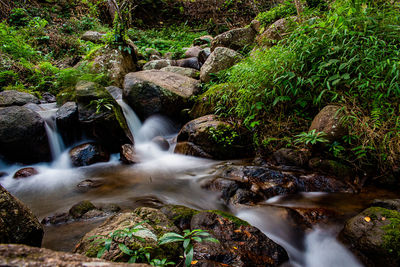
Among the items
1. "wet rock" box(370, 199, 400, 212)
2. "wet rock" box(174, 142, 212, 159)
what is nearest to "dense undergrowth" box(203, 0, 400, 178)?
"wet rock" box(370, 199, 400, 212)

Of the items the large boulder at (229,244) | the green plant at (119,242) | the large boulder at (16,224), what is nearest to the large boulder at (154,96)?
the large boulder at (229,244)

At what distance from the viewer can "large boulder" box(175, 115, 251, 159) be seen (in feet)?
13.9

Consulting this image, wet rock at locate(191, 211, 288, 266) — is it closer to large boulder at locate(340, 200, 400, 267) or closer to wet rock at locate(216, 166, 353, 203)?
large boulder at locate(340, 200, 400, 267)

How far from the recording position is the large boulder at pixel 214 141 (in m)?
4.24

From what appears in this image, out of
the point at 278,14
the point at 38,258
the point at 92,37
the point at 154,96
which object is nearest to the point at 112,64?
the point at 154,96

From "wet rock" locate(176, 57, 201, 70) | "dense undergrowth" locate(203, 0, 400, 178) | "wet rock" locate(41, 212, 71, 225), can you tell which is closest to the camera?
"wet rock" locate(41, 212, 71, 225)

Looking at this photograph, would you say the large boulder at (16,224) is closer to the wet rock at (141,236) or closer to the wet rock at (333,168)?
the wet rock at (141,236)

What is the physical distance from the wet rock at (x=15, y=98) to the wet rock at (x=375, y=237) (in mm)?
6955

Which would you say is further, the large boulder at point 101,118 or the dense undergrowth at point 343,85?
the large boulder at point 101,118

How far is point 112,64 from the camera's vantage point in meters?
7.55

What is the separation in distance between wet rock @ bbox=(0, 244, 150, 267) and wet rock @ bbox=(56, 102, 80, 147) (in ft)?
15.5

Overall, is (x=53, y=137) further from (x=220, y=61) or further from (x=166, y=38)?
(x=166, y=38)

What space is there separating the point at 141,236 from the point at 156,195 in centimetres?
183

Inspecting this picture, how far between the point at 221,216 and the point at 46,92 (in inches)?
293
